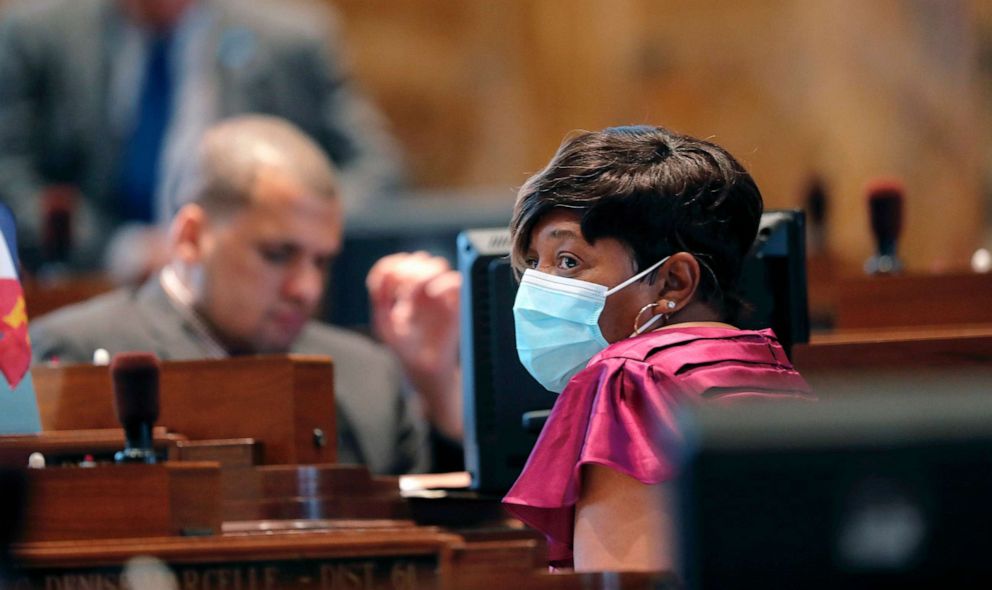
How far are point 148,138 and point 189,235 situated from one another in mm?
1838

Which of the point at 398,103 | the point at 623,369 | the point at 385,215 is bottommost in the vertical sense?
the point at 623,369

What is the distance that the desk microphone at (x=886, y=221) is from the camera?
→ 3.71 metres

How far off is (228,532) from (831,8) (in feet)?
19.6

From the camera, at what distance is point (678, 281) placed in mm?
2143

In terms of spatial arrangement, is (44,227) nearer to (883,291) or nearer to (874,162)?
(883,291)

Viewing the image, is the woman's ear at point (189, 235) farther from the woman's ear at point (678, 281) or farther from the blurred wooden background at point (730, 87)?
the blurred wooden background at point (730, 87)

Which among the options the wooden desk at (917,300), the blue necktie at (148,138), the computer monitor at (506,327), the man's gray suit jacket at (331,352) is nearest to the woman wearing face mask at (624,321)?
the computer monitor at (506,327)

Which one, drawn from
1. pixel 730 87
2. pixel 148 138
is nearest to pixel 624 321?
pixel 148 138

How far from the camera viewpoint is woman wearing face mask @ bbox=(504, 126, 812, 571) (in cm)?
189

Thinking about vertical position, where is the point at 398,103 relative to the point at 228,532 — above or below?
above

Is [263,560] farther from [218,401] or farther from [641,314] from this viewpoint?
[218,401]

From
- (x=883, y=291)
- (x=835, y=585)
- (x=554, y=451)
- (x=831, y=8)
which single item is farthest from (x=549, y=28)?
(x=835, y=585)

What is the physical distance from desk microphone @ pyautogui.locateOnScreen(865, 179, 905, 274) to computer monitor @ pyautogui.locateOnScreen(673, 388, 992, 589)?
8.83 feet

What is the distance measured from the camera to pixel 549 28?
8.38 metres
